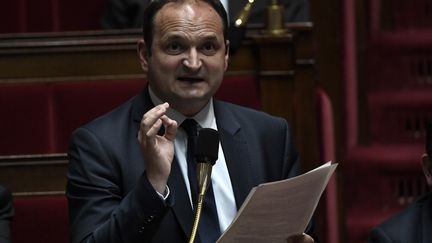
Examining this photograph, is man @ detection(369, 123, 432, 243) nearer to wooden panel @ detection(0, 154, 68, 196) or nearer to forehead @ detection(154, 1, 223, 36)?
forehead @ detection(154, 1, 223, 36)

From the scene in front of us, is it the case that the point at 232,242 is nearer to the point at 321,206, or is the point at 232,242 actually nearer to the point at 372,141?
the point at 321,206

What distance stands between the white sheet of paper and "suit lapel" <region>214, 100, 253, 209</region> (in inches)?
3.1

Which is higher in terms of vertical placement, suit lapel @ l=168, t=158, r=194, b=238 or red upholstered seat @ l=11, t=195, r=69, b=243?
suit lapel @ l=168, t=158, r=194, b=238

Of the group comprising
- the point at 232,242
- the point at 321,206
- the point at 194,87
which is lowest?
the point at 321,206

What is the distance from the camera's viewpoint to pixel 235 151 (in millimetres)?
1022

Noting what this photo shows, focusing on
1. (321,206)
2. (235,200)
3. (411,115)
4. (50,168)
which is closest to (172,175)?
(235,200)

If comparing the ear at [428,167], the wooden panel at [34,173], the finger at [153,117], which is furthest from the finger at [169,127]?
the wooden panel at [34,173]

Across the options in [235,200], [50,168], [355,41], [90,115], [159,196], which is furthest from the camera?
[355,41]

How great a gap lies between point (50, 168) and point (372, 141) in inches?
23.4

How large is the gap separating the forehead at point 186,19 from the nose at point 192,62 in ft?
0.06

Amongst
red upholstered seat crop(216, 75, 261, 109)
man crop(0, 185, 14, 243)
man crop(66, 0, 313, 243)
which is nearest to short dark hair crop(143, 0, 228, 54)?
man crop(66, 0, 313, 243)

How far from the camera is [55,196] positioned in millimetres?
1247

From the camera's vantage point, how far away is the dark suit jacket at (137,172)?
0.90 m

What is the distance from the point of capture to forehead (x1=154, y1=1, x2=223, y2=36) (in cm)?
98
